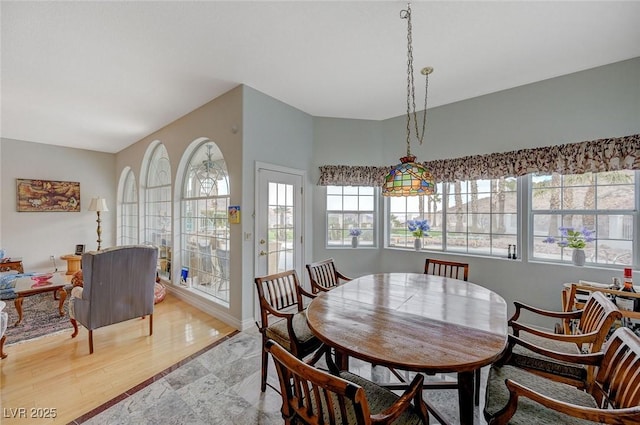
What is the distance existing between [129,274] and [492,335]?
11.1 ft

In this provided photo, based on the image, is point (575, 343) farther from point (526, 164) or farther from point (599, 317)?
point (526, 164)

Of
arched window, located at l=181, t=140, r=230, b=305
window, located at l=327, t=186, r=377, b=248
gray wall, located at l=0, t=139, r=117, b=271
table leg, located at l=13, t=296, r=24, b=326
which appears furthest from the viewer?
gray wall, located at l=0, t=139, r=117, b=271

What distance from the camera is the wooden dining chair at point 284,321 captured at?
6.20 ft

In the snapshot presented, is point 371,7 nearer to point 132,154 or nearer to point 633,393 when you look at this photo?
point 633,393

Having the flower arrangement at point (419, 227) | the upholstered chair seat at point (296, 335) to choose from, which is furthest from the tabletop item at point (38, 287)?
the flower arrangement at point (419, 227)

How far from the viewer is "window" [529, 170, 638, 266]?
280cm

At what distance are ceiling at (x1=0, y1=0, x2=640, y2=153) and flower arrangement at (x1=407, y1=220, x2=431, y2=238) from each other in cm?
174

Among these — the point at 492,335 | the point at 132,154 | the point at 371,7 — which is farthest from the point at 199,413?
the point at 132,154

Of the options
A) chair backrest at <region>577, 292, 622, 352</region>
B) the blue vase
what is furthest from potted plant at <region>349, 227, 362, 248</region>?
chair backrest at <region>577, 292, 622, 352</region>

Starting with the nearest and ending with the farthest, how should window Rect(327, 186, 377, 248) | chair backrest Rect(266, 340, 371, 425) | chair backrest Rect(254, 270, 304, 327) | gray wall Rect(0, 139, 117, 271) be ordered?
chair backrest Rect(266, 340, 371, 425) < chair backrest Rect(254, 270, 304, 327) < window Rect(327, 186, 377, 248) < gray wall Rect(0, 139, 117, 271)

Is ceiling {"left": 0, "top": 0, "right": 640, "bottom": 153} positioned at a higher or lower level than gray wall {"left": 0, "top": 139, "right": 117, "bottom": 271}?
higher

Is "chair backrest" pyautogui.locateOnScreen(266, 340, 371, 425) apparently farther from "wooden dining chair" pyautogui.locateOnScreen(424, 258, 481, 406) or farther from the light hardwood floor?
the light hardwood floor

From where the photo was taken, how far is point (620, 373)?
120cm

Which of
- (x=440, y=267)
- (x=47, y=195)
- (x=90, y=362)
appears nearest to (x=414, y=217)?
(x=440, y=267)
